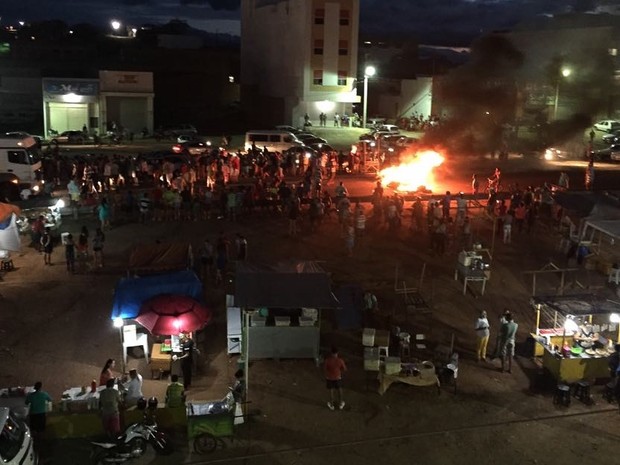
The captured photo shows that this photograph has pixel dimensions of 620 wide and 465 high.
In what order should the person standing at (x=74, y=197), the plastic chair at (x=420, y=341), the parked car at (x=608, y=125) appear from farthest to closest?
the parked car at (x=608, y=125) < the person standing at (x=74, y=197) < the plastic chair at (x=420, y=341)

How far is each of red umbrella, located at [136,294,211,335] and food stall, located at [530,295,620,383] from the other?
654cm

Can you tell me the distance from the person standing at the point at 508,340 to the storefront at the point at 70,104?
3679 cm

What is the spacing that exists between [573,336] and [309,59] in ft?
125

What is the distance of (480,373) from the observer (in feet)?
42.6

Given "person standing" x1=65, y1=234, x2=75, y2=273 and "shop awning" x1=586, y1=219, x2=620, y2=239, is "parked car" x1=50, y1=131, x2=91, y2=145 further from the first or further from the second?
"shop awning" x1=586, y1=219, x2=620, y2=239

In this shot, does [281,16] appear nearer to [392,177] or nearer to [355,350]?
[392,177]

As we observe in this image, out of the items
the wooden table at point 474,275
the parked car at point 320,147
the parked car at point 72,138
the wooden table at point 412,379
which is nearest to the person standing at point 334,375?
the wooden table at point 412,379

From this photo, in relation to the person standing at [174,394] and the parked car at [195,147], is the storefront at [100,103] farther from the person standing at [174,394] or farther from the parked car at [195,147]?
the person standing at [174,394]

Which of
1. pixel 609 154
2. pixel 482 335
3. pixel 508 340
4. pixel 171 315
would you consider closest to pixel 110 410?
pixel 171 315

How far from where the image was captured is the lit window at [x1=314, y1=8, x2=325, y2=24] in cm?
4753

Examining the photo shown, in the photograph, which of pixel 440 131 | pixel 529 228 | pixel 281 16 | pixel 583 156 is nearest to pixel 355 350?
pixel 529 228

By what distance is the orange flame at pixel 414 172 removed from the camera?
27811 millimetres

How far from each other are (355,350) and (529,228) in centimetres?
1068

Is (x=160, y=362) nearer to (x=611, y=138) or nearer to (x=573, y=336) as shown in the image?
(x=573, y=336)
